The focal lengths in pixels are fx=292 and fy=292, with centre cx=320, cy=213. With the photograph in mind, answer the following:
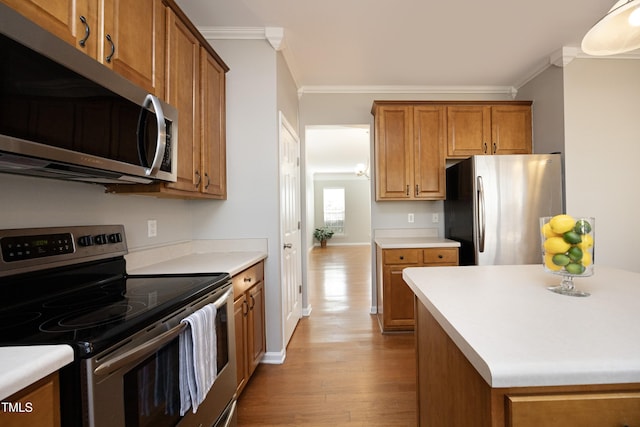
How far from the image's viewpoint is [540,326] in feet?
2.47

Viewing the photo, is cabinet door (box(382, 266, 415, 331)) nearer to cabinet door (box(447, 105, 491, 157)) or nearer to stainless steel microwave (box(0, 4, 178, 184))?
cabinet door (box(447, 105, 491, 157))

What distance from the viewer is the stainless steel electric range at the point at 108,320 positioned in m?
0.77

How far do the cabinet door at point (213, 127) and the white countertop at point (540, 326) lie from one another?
5.10 feet

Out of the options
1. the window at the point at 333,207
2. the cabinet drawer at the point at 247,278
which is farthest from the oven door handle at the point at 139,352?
→ the window at the point at 333,207

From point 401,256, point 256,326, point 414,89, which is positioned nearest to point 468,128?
point 414,89

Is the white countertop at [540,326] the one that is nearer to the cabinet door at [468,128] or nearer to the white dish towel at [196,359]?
the white dish towel at [196,359]

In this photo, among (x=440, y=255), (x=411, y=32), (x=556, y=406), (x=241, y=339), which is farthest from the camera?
(x=440, y=255)

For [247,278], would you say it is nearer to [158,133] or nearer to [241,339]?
[241,339]

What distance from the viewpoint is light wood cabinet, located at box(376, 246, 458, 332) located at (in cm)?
294

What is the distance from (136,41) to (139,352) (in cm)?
133

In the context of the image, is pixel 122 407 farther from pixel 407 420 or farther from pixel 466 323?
pixel 407 420

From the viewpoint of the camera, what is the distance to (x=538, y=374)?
566 millimetres

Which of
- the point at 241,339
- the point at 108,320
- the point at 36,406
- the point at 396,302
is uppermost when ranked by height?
the point at 108,320

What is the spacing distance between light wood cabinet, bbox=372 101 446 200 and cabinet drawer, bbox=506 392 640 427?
272 centimetres
